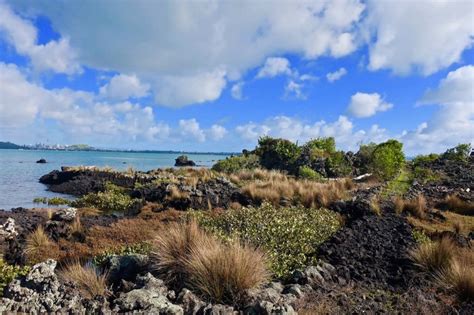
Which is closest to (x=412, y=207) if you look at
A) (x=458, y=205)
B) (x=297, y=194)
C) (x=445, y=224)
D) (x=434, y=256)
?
(x=445, y=224)

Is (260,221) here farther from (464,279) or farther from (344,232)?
(464,279)

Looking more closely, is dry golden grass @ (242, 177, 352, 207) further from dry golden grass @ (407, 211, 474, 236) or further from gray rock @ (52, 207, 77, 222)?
gray rock @ (52, 207, 77, 222)

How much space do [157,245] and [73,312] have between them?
250 cm

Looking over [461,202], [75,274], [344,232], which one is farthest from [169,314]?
[461,202]

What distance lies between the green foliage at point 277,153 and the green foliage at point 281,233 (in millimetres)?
23371

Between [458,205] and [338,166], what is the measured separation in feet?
56.8

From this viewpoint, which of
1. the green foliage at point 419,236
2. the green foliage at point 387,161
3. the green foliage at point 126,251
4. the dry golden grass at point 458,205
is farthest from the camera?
the green foliage at point 387,161

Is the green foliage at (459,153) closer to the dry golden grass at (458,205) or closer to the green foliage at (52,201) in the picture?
the dry golden grass at (458,205)

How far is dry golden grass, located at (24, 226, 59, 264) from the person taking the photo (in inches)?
383

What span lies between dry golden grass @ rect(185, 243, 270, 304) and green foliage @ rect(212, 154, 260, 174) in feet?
94.5

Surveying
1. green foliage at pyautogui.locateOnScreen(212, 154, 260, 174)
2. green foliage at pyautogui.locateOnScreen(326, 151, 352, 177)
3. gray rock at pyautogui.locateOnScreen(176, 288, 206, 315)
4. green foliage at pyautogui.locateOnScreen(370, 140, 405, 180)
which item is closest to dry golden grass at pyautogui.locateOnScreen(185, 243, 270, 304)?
gray rock at pyautogui.locateOnScreen(176, 288, 206, 315)

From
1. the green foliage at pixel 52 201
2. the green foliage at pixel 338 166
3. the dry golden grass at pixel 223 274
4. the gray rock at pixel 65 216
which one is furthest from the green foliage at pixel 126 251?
the green foliage at pixel 338 166

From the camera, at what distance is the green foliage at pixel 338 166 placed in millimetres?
32562

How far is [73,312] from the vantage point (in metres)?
5.12
